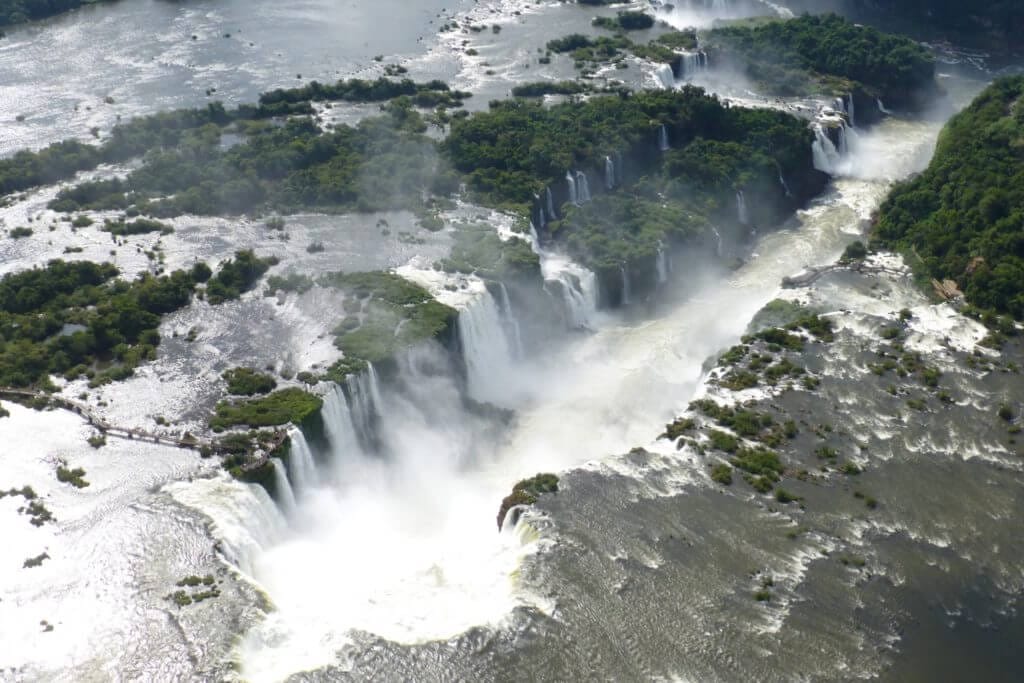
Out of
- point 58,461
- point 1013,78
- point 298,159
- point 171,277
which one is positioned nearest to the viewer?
point 58,461

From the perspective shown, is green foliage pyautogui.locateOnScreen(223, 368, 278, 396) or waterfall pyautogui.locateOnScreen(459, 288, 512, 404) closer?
green foliage pyautogui.locateOnScreen(223, 368, 278, 396)

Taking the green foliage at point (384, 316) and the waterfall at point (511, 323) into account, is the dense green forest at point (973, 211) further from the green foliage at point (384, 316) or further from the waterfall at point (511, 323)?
the green foliage at point (384, 316)

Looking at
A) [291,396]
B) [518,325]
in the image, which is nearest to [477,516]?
[291,396]

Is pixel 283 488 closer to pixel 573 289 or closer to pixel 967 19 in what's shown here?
pixel 573 289

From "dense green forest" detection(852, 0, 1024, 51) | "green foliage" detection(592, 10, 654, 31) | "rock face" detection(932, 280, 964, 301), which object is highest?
"green foliage" detection(592, 10, 654, 31)

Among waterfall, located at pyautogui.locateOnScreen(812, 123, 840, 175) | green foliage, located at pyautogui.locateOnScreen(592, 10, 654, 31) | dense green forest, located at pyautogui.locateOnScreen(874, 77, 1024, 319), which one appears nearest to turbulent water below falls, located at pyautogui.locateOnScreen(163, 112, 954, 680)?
dense green forest, located at pyautogui.locateOnScreen(874, 77, 1024, 319)

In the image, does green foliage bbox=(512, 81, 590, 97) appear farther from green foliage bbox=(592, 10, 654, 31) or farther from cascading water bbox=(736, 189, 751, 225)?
green foliage bbox=(592, 10, 654, 31)

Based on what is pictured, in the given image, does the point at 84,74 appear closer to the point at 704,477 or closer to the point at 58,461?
the point at 58,461
